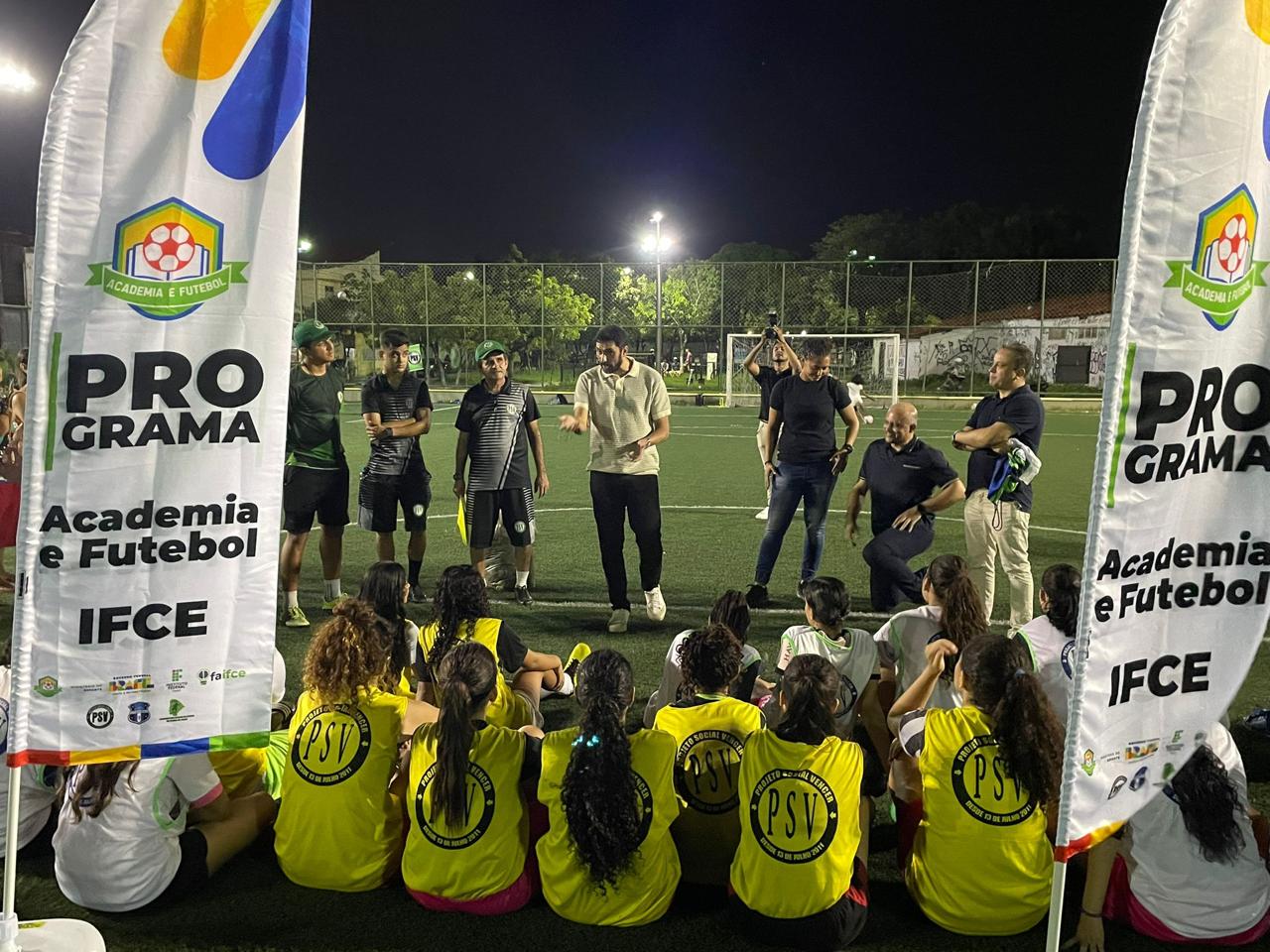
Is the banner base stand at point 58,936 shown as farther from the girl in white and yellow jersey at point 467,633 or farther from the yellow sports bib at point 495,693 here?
the girl in white and yellow jersey at point 467,633

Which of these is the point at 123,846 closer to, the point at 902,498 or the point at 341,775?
the point at 341,775

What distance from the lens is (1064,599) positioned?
430cm

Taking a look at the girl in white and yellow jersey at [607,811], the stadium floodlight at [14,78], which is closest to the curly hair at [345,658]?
the girl in white and yellow jersey at [607,811]

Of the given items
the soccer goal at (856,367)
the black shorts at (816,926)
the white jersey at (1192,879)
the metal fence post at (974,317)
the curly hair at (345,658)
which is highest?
the metal fence post at (974,317)

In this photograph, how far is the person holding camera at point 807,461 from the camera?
7754mm

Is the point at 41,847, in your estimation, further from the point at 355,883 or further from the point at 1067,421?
the point at 1067,421

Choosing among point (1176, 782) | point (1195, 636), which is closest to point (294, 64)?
point (1195, 636)

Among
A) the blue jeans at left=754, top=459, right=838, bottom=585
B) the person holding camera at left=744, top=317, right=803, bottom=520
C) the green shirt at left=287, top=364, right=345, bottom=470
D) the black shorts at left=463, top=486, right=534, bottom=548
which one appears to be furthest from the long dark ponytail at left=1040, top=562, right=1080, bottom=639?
the green shirt at left=287, top=364, right=345, bottom=470

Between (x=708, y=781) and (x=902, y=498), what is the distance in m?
3.49

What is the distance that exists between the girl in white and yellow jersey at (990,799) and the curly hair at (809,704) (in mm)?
376

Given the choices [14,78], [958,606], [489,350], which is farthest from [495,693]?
[14,78]

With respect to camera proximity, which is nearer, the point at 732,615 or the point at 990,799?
the point at 990,799

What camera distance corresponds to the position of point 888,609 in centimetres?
730

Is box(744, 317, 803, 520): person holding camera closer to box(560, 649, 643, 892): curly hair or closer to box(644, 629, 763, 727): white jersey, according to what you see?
box(644, 629, 763, 727): white jersey
